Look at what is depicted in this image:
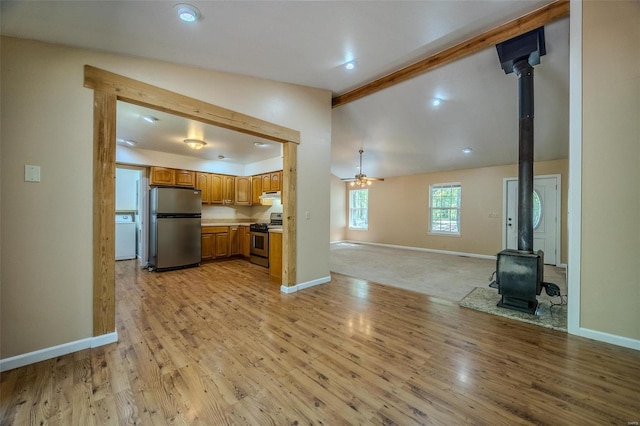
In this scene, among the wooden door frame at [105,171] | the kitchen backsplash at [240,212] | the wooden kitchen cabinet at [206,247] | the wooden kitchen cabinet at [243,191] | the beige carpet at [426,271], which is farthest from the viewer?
the wooden kitchen cabinet at [243,191]

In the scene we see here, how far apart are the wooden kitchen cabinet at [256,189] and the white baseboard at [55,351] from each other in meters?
4.48

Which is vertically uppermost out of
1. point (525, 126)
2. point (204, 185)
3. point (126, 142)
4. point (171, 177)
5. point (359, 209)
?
point (126, 142)

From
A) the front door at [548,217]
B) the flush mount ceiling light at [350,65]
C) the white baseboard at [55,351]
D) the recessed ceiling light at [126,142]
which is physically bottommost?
the white baseboard at [55,351]

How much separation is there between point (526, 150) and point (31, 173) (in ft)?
16.0

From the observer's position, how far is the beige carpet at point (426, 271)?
3.96m

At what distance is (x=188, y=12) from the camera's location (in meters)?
1.97

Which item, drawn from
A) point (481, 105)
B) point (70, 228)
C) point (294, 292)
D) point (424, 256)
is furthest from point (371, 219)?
point (70, 228)

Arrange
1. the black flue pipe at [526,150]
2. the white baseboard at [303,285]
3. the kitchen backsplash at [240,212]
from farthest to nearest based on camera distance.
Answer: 1. the kitchen backsplash at [240,212]
2. the white baseboard at [303,285]
3. the black flue pipe at [526,150]

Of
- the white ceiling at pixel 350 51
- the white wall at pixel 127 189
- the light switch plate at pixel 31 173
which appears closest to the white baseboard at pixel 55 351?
the light switch plate at pixel 31 173

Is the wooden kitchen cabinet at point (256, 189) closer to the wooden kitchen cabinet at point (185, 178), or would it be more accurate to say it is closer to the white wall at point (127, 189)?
the wooden kitchen cabinet at point (185, 178)

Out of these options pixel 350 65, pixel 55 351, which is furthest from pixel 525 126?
pixel 55 351

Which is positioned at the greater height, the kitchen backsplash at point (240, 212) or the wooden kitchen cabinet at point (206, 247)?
the kitchen backsplash at point (240, 212)

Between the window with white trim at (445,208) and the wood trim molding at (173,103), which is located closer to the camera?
the wood trim molding at (173,103)

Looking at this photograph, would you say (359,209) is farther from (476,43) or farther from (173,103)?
(173,103)
